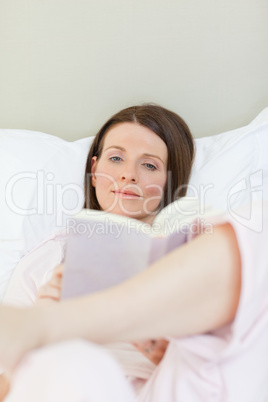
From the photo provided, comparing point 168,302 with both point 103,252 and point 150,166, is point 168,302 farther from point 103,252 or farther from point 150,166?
point 150,166

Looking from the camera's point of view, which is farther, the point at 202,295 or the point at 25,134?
the point at 25,134

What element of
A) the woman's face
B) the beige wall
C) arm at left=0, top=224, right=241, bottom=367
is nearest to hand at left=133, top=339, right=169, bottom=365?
arm at left=0, top=224, right=241, bottom=367

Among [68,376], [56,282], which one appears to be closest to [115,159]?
[56,282]

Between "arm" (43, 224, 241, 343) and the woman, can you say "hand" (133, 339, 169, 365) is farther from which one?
"arm" (43, 224, 241, 343)

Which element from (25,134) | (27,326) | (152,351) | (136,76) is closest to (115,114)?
(136,76)

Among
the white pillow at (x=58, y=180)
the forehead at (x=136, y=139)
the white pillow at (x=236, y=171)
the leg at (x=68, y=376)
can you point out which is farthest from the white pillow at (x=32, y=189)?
the leg at (x=68, y=376)

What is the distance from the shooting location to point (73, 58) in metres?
1.40

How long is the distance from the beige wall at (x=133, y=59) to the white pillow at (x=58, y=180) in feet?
0.44

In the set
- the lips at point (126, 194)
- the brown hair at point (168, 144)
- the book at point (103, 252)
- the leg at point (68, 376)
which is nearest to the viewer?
the leg at point (68, 376)

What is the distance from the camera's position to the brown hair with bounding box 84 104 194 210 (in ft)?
4.17

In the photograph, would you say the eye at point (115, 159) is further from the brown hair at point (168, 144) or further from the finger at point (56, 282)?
the finger at point (56, 282)

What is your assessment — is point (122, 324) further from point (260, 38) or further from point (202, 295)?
point (260, 38)

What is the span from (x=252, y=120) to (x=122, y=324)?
0.92 meters

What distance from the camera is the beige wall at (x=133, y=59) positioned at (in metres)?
1.36
